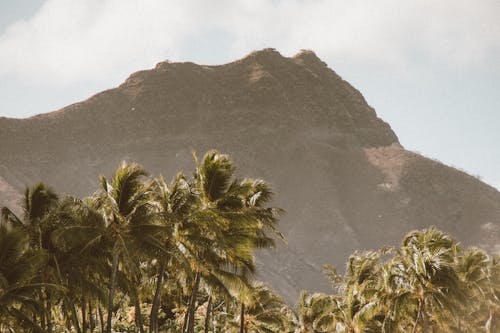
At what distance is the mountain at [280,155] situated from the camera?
124938 millimetres

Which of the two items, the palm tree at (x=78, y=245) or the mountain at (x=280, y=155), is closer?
the palm tree at (x=78, y=245)

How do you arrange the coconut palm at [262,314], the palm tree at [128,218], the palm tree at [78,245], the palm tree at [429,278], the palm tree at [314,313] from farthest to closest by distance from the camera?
the palm tree at [314,313] → the coconut palm at [262,314] → the palm tree at [429,278] → the palm tree at [128,218] → the palm tree at [78,245]

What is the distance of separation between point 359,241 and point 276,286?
33.2 m

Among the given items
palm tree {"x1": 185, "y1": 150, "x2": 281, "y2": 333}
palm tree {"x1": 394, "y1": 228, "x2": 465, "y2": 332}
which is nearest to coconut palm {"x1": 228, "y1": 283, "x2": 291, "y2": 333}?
palm tree {"x1": 185, "y1": 150, "x2": 281, "y2": 333}

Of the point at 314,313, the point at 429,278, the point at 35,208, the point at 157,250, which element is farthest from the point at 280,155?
the point at 157,250

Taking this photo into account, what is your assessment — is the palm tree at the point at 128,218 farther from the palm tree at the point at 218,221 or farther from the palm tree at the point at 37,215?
the palm tree at the point at 37,215

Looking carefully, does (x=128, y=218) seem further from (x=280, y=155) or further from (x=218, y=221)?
(x=280, y=155)

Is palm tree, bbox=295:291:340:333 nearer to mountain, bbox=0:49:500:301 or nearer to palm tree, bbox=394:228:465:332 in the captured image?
palm tree, bbox=394:228:465:332

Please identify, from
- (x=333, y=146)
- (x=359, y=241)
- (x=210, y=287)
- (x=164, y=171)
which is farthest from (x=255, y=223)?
(x=333, y=146)

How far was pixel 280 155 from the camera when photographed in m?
153

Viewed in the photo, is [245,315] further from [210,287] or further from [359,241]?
[359,241]

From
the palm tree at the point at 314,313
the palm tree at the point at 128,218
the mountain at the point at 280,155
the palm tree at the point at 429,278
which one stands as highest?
the mountain at the point at 280,155

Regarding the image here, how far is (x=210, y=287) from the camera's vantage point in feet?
60.5

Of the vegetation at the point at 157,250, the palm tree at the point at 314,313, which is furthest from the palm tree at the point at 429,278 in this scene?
the palm tree at the point at 314,313
